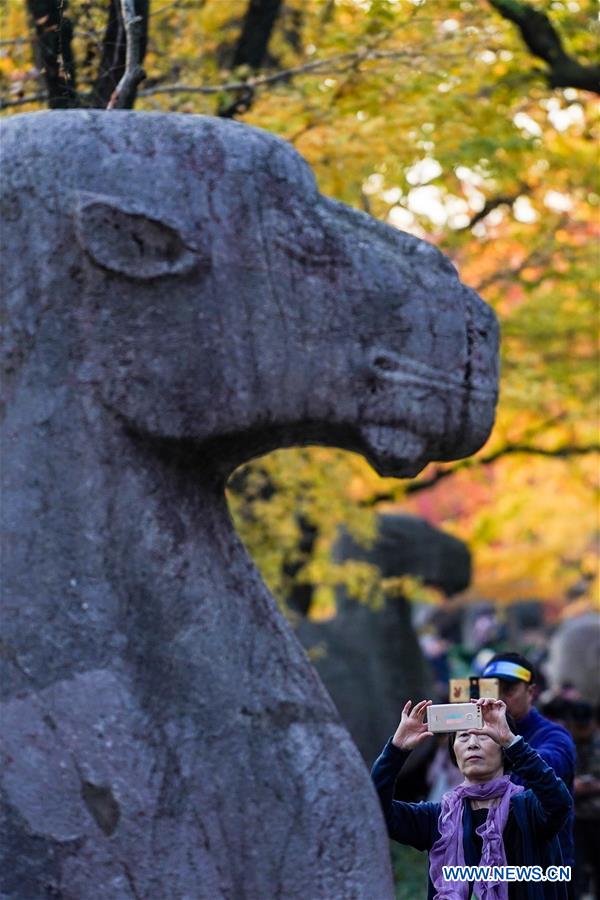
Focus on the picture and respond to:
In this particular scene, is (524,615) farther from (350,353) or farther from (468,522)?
(350,353)

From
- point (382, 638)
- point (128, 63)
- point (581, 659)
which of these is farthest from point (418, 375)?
point (581, 659)

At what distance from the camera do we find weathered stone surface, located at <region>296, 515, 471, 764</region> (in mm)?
12688

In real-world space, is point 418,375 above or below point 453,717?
above

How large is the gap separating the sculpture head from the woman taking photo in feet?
3.67

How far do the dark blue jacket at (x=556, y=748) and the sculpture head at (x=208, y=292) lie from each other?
2.12 m

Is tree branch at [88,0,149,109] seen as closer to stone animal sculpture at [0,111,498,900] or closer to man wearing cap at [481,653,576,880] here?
man wearing cap at [481,653,576,880]

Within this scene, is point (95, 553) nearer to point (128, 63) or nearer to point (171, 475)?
point (171, 475)

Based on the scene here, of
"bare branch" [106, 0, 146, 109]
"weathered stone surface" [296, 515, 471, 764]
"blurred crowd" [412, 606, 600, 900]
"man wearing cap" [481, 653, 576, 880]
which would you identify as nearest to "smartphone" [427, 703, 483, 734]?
"man wearing cap" [481, 653, 576, 880]

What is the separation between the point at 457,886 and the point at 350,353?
5.42 feet

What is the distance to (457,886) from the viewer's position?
158 inches

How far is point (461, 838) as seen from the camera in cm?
411

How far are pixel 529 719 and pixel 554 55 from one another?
5625 millimetres

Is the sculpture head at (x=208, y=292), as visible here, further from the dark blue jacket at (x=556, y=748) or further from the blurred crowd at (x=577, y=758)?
the blurred crowd at (x=577, y=758)

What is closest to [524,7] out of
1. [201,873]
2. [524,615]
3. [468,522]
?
[201,873]
